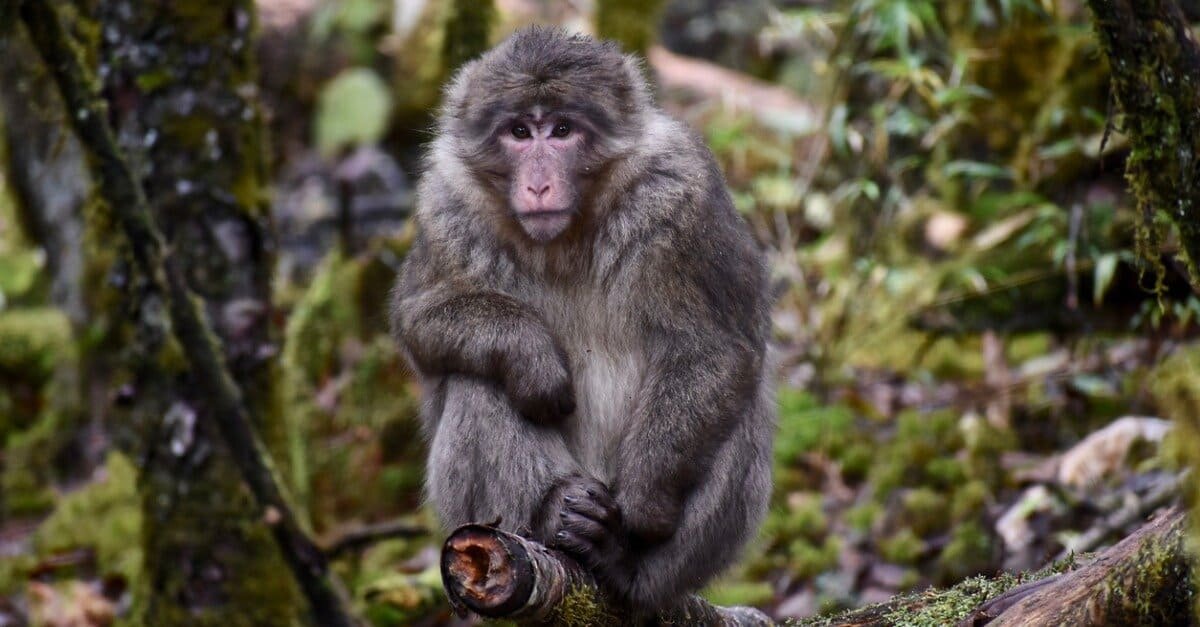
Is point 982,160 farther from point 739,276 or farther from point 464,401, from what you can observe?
point 464,401

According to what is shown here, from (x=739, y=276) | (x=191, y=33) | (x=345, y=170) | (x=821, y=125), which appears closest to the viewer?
(x=739, y=276)

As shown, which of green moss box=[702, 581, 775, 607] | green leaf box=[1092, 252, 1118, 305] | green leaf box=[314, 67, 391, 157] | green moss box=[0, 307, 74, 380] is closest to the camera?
green leaf box=[1092, 252, 1118, 305]

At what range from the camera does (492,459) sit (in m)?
4.28

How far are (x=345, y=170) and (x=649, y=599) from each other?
9031 mm

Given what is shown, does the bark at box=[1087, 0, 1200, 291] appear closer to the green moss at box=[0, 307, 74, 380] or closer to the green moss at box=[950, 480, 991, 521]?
the green moss at box=[950, 480, 991, 521]

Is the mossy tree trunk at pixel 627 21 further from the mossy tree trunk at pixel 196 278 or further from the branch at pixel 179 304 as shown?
the branch at pixel 179 304

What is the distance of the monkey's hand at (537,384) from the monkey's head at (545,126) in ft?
1.38

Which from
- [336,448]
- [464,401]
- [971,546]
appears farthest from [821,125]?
[464,401]

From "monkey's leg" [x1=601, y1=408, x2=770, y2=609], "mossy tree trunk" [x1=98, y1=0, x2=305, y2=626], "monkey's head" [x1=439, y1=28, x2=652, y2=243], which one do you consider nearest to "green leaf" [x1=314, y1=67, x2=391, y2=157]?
"mossy tree trunk" [x1=98, y1=0, x2=305, y2=626]

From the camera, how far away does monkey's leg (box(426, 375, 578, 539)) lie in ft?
14.0

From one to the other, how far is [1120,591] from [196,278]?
4.76 meters

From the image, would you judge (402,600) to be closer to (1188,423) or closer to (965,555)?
(965,555)

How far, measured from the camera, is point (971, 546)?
259 inches

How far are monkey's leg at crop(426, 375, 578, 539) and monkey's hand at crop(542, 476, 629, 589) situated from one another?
0.08m
